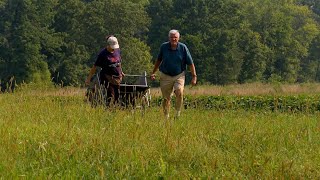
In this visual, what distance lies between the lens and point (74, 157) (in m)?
5.20

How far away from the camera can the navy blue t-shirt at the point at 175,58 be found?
938 cm

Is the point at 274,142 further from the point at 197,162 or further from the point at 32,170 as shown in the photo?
the point at 32,170

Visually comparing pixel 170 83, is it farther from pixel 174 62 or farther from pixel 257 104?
pixel 257 104

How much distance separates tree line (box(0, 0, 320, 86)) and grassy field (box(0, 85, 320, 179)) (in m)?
35.2

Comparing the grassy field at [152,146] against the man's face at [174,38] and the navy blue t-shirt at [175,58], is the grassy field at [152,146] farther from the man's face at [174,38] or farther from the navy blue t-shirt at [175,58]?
the man's face at [174,38]

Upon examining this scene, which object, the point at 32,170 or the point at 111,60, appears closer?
the point at 32,170

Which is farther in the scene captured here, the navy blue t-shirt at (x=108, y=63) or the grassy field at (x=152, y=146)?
the navy blue t-shirt at (x=108, y=63)

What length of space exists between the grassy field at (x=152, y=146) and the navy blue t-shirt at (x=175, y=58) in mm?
1354

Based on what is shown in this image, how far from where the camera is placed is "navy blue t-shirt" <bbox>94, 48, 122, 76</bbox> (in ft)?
31.6

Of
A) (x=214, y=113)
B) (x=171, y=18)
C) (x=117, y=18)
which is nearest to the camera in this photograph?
(x=214, y=113)

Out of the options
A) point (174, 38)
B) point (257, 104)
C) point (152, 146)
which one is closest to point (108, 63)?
point (174, 38)

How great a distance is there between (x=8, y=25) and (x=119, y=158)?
149 feet

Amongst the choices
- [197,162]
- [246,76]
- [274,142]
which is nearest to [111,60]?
[274,142]

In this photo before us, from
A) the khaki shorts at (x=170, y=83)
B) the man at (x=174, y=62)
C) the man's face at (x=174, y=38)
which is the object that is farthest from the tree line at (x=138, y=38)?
the man's face at (x=174, y=38)
